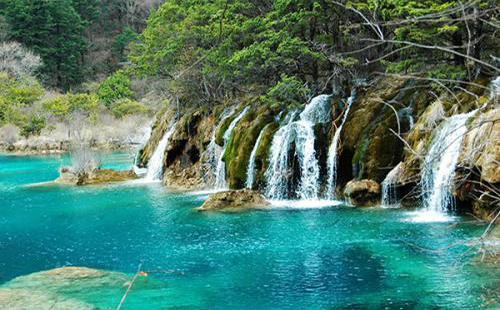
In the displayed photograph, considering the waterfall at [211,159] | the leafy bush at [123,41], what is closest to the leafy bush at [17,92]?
the leafy bush at [123,41]

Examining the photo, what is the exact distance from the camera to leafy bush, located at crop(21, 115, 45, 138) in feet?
161

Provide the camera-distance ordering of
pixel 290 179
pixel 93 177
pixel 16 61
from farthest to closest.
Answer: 1. pixel 16 61
2. pixel 93 177
3. pixel 290 179

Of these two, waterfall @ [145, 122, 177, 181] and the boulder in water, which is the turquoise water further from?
waterfall @ [145, 122, 177, 181]

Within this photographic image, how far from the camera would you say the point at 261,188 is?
2008cm

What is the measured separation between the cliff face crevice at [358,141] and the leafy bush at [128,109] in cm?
2716

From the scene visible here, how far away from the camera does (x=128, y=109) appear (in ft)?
175

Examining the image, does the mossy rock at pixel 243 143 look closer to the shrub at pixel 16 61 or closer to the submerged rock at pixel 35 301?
the submerged rock at pixel 35 301

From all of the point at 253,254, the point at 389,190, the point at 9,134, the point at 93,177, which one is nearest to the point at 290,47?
the point at 389,190

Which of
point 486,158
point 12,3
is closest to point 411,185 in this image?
point 486,158

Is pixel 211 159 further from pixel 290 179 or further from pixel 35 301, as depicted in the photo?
pixel 35 301

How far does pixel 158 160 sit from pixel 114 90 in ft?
101

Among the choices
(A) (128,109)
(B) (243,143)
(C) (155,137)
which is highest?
(A) (128,109)

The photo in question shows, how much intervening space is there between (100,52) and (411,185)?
194 feet

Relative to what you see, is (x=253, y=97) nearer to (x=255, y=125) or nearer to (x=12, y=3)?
(x=255, y=125)
